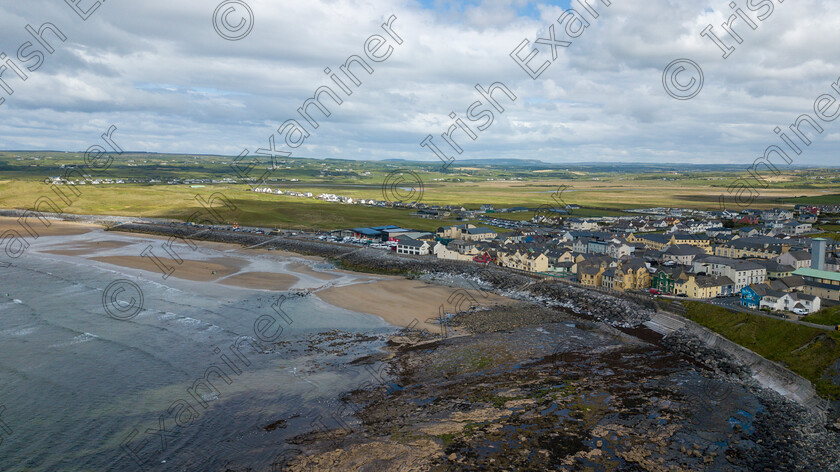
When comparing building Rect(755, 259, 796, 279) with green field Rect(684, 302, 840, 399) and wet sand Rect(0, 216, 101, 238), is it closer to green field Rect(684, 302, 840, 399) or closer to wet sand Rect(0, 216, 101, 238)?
green field Rect(684, 302, 840, 399)

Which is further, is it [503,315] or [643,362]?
[503,315]

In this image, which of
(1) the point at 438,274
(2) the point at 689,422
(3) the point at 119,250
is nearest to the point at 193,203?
(3) the point at 119,250

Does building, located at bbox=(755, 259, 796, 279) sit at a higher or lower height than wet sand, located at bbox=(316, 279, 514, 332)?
higher

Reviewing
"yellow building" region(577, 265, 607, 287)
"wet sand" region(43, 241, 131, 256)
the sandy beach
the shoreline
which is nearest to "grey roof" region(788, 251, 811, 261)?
"yellow building" region(577, 265, 607, 287)

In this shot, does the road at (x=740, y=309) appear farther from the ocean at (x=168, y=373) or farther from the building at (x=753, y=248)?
the ocean at (x=168, y=373)

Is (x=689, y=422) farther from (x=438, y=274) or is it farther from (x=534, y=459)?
(x=438, y=274)

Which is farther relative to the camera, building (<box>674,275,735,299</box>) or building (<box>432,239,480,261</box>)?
building (<box>432,239,480,261</box>)
